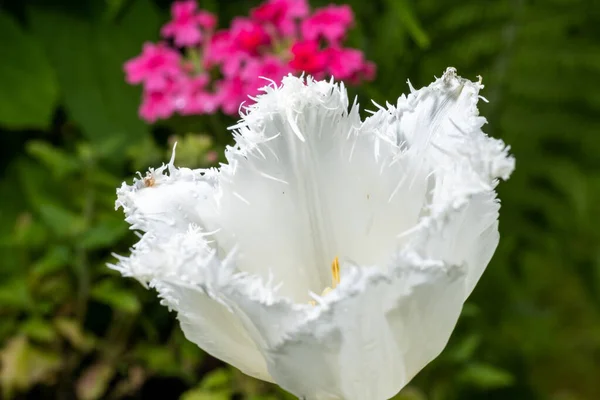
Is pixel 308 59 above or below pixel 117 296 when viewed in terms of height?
above

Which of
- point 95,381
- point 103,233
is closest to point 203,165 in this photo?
point 103,233

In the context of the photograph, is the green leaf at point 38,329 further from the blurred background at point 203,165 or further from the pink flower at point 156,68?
the pink flower at point 156,68

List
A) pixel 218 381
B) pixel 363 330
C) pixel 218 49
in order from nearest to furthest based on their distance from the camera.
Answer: pixel 363 330
pixel 218 381
pixel 218 49

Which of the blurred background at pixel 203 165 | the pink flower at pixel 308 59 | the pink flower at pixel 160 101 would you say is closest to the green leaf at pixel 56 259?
the blurred background at pixel 203 165

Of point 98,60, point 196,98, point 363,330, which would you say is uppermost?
point 98,60

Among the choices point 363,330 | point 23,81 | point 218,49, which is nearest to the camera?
point 363,330

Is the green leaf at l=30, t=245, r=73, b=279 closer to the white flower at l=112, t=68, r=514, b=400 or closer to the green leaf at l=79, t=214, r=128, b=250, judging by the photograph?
the green leaf at l=79, t=214, r=128, b=250

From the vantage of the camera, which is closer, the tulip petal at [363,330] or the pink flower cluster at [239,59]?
the tulip petal at [363,330]

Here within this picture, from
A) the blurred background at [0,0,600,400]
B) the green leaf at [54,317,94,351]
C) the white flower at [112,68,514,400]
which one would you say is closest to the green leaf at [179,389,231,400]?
the blurred background at [0,0,600,400]

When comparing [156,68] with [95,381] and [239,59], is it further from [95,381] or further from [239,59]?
[95,381]
